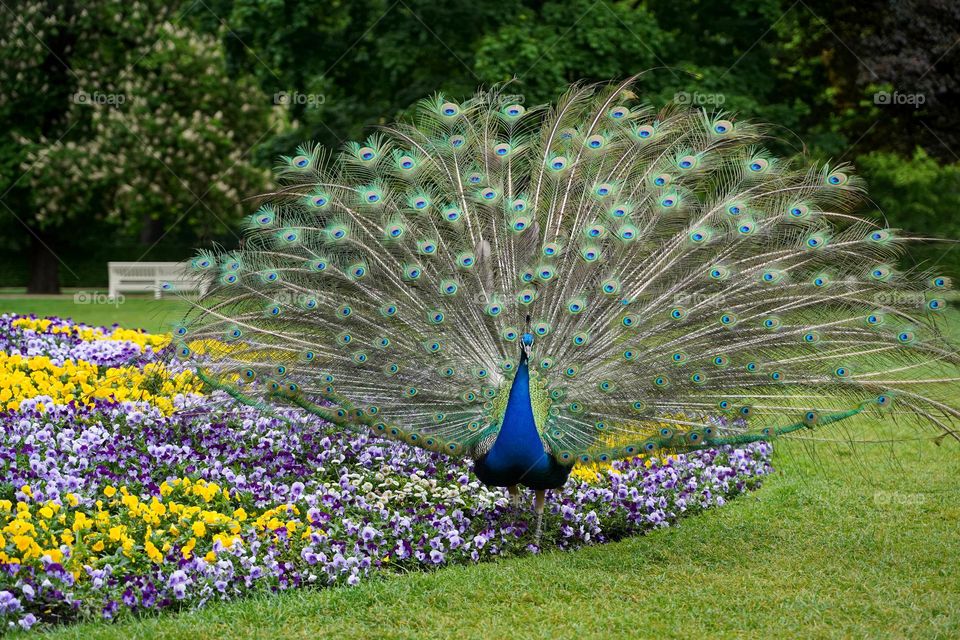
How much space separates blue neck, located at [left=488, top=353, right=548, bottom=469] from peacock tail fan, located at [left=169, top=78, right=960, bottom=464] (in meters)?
0.18

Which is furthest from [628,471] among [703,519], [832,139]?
[832,139]

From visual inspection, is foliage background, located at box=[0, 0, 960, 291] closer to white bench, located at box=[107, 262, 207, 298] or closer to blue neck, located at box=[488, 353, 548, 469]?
white bench, located at box=[107, 262, 207, 298]

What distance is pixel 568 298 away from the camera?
6414mm

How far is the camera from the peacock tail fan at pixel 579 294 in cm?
607

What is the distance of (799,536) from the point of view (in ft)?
22.6

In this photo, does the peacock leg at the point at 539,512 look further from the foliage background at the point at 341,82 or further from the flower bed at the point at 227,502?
the foliage background at the point at 341,82

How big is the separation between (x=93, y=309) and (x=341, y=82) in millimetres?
7622

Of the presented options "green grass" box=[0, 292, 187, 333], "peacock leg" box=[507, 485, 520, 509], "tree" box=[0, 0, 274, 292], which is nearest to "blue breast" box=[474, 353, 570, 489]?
"peacock leg" box=[507, 485, 520, 509]

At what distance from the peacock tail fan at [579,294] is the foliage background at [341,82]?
28.9ft

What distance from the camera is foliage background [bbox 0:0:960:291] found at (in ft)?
63.8

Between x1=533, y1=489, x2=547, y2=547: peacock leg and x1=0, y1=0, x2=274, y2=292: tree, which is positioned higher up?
x1=0, y1=0, x2=274, y2=292: tree

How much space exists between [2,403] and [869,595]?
6179 millimetres

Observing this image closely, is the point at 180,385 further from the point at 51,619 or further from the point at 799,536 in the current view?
the point at 799,536

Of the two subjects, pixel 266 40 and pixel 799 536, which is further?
pixel 266 40
